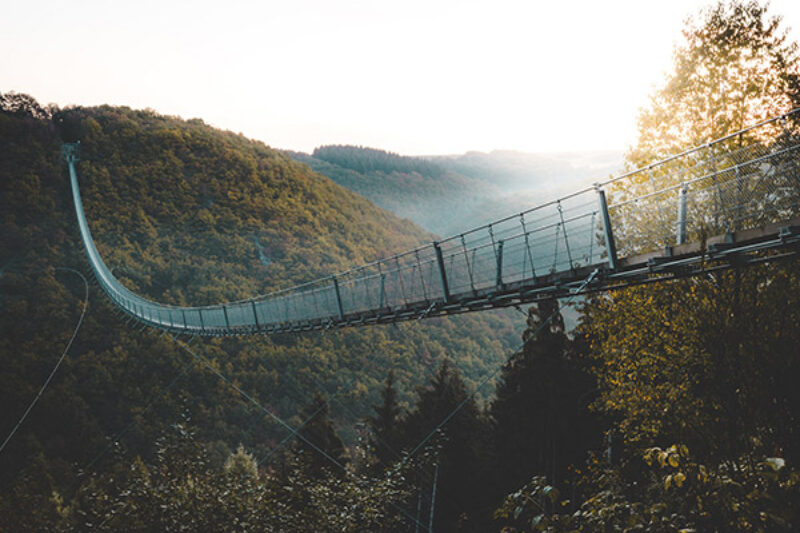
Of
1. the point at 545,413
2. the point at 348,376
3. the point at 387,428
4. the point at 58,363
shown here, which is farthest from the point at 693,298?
the point at 58,363

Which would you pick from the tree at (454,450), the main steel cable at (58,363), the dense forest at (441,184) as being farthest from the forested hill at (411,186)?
the tree at (454,450)

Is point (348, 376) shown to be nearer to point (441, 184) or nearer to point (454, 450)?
point (454, 450)

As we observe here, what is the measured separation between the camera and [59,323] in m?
43.8

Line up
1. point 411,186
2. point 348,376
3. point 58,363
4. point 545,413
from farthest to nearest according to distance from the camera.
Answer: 1. point 411,186
2. point 348,376
3. point 58,363
4. point 545,413

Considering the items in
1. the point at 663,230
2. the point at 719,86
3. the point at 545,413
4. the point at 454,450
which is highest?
the point at 719,86

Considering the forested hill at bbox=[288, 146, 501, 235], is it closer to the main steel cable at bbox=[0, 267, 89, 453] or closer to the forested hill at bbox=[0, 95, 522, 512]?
the forested hill at bbox=[0, 95, 522, 512]

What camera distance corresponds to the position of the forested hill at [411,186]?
133500mm

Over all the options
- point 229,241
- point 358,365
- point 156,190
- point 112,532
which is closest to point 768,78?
point 112,532

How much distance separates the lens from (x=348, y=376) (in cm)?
4628

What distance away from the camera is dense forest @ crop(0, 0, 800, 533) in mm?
6012

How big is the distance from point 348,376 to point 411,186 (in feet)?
327

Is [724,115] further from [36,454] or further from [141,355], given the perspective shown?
[141,355]

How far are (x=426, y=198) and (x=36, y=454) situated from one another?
113129mm

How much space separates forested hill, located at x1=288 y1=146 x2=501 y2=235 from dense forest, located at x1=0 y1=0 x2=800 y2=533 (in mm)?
46920
